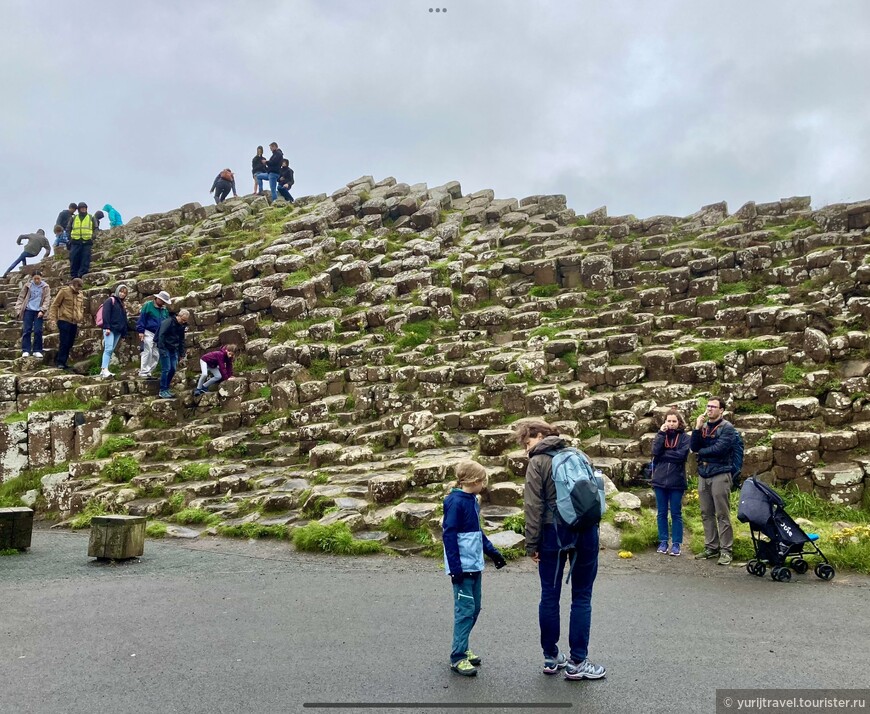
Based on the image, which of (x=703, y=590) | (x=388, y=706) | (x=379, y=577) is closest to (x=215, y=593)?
(x=379, y=577)

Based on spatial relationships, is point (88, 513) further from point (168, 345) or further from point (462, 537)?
point (462, 537)

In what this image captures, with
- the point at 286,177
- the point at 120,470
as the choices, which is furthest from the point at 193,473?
the point at 286,177

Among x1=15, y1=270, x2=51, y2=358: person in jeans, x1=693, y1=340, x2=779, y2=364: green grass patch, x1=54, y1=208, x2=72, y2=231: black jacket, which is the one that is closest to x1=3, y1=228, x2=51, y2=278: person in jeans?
x1=54, y1=208, x2=72, y2=231: black jacket

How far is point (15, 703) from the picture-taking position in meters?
6.45

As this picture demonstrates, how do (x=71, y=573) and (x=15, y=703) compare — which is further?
(x=71, y=573)

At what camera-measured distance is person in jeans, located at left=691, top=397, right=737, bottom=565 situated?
11.2 metres

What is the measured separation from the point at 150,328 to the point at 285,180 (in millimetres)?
17530

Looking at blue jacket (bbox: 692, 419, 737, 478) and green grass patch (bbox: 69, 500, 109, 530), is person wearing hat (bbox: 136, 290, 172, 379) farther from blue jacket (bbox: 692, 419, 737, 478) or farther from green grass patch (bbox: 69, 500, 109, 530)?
blue jacket (bbox: 692, 419, 737, 478)

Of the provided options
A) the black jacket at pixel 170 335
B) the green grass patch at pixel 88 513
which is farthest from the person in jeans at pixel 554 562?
the black jacket at pixel 170 335

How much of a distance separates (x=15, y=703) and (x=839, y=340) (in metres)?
16.3

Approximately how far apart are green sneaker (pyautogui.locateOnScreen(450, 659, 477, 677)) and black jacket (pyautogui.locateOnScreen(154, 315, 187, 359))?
15.7 meters

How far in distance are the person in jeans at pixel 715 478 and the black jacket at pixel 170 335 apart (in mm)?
14493

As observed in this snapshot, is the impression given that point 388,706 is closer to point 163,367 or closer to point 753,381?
point 753,381

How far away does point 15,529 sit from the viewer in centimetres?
1288
